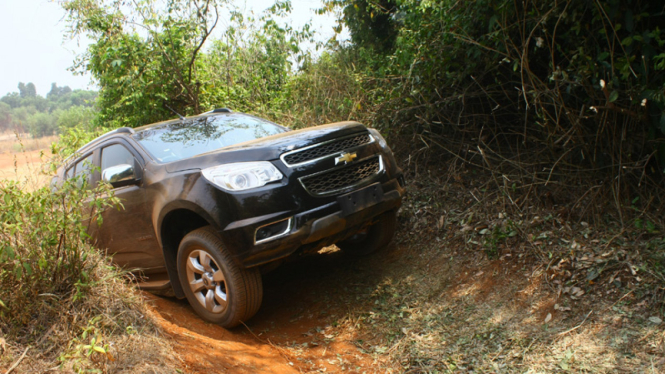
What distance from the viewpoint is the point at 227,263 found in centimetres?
370

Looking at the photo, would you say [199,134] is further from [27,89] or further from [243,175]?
[27,89]

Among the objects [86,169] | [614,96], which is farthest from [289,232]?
[614,96]

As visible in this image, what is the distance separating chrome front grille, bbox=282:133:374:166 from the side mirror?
59.4 inches

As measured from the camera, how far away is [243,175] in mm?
3648

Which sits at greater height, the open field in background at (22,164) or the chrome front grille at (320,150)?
the open field in background at (22,164)

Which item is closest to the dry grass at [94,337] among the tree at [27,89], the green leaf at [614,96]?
the green leaf at [614,96]

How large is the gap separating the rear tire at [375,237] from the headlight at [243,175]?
4.69ft

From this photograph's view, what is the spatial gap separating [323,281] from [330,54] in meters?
5.92

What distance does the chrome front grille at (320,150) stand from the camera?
378 centimetres

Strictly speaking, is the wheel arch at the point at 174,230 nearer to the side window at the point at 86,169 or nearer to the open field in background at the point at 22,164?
the side window at the point at 86,169

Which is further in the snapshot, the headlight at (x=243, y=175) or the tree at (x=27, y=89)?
the tree at (x=27, y=89)

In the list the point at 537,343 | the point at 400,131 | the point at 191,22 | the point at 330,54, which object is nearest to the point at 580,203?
the point at 537,343

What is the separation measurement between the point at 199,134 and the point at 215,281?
1.62 metres

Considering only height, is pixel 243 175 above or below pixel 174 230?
above
